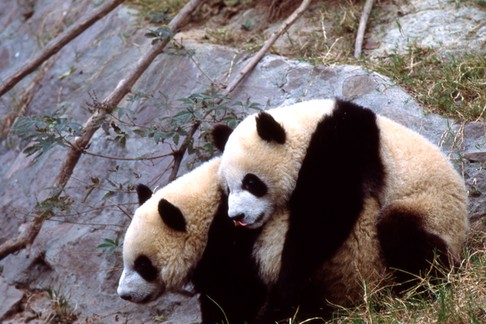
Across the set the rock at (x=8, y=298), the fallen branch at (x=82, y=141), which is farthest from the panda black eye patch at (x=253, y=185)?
the rock at (x=8, y=298)

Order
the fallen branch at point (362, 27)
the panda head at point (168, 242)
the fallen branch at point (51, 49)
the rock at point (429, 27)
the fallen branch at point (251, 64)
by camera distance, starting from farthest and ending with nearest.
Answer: the fallen branch at point (51, 49)
the fallen branch at point (362, 27)
the rock at point (429, 27)
the fallen branch at point (251, 64)
the panda head at point (168, 242)

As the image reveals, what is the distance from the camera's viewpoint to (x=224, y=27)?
26.5 feet

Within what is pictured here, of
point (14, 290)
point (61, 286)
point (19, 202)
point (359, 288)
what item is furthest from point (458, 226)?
point (19, 202)

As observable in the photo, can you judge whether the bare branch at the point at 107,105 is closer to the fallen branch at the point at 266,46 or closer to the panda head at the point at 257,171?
the fallen branch at the point at 266,46

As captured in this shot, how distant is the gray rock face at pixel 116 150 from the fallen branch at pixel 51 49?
574 millimetres

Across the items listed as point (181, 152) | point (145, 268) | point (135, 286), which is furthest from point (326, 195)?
point (181, 152)

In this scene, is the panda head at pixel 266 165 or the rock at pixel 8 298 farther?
the rock at pixel 8 298

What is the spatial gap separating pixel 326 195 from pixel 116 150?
3063 millimetres

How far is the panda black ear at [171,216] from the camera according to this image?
4973 millimetres

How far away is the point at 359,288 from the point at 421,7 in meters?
3.42

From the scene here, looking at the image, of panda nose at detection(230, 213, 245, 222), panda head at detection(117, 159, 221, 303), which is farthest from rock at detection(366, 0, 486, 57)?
panda nose at detection(230, 213, 245, 222)

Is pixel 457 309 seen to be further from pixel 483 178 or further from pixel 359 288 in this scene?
pixel 483 178

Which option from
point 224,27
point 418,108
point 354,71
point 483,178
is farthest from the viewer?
point 224,27

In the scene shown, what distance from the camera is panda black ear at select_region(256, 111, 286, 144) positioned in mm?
4887
